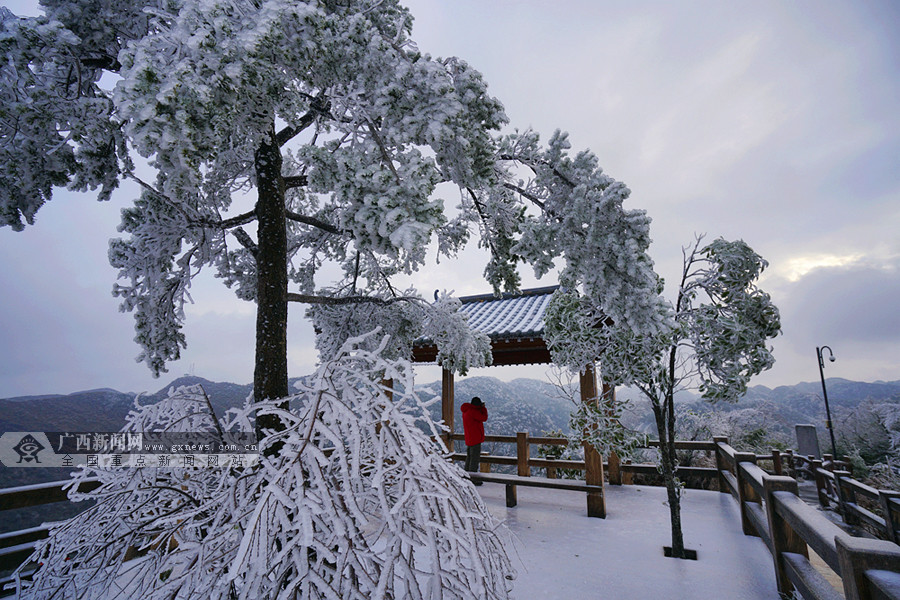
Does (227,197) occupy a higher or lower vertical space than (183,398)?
higher

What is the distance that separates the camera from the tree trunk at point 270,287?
3055 mm

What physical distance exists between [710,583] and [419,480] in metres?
4.17

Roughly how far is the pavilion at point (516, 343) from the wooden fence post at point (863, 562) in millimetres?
3507

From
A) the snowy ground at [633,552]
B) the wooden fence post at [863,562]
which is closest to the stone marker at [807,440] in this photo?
the snowy ground at [633,552]

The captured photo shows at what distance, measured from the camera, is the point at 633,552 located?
187 inches

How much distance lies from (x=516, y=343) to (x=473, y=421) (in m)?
1.82

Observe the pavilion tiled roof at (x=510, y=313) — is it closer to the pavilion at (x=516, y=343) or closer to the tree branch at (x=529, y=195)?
the pavilion at (x=516, y=343)

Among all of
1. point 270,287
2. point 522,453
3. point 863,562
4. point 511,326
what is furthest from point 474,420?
point 863,562

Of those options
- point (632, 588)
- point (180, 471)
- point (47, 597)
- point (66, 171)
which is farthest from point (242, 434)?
point (632, 588)

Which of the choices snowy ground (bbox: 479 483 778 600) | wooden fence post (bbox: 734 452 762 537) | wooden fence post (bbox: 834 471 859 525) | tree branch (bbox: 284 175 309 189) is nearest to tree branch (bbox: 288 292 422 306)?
tree branch (bbox: 284 175 309 189)

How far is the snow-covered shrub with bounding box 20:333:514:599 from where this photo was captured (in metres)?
1.25

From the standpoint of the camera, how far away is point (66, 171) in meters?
2.73

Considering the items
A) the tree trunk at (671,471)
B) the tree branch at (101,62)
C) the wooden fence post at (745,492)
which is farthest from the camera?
the wooden fence post at (745,492)

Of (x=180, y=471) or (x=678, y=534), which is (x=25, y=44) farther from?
(x=678, y=534)
